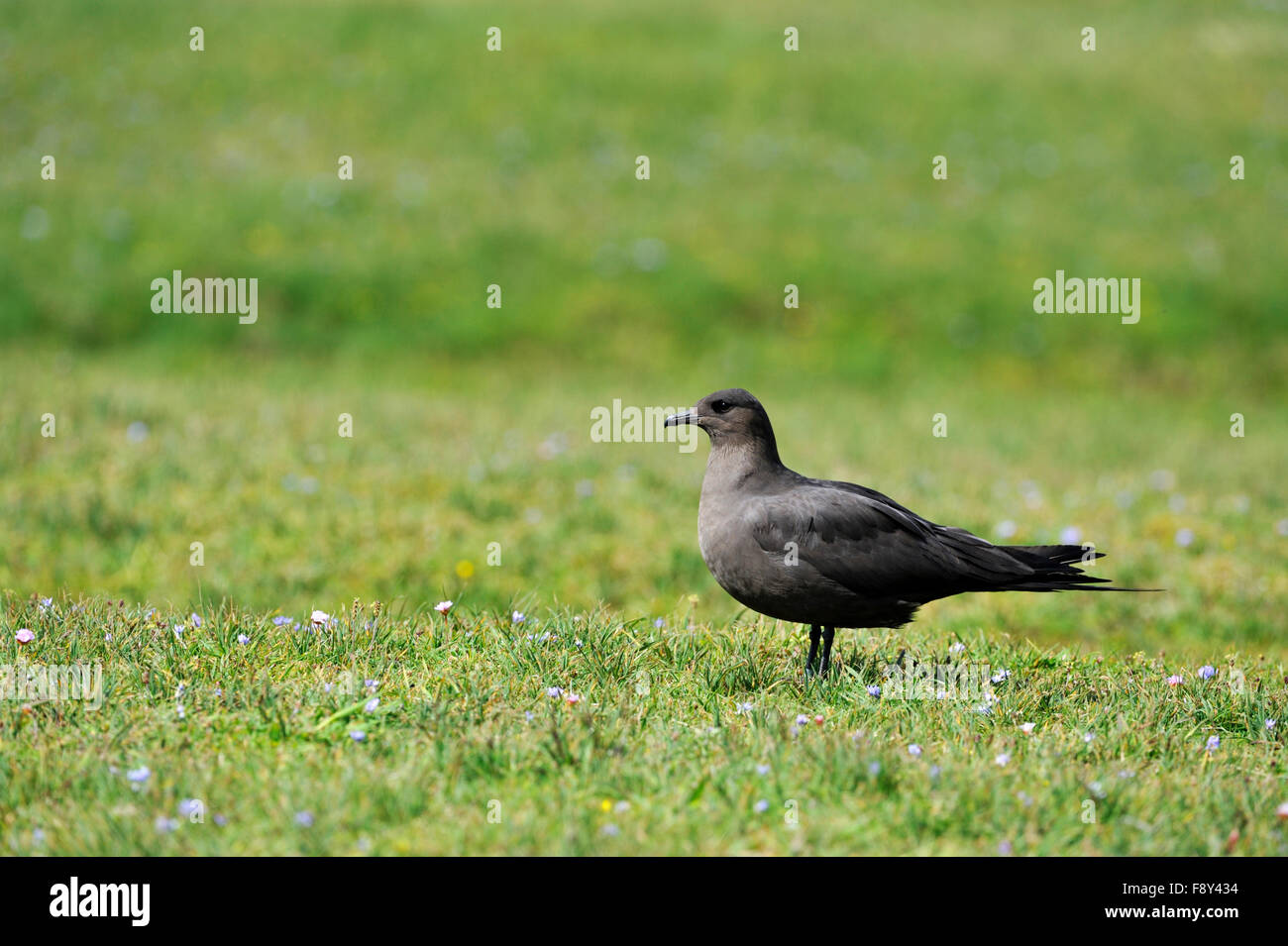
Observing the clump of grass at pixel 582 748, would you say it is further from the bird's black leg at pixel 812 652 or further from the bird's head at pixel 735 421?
the bird's head at pixel 735 421

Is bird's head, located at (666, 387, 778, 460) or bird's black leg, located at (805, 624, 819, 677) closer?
bird's black leg, located at (805, 624, 819, 677)

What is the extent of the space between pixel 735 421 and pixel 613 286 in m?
11.5

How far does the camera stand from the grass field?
4.14 meters

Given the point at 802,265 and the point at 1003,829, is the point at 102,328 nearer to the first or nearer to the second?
the point at 802,265

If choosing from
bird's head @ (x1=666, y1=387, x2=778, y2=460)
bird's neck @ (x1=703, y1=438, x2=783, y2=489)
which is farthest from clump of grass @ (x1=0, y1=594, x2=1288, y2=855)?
bird's head @ (x1=666, y1=387, x2=778, y2=460)

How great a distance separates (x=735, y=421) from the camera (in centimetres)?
566

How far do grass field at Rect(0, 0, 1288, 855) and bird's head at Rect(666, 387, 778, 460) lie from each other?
37.3 inches

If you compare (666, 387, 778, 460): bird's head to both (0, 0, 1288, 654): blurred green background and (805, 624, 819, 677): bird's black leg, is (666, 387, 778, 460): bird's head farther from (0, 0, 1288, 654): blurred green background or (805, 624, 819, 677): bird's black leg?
(0, 0, 1288, 654): blurred green background

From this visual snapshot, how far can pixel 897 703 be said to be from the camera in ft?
16.3

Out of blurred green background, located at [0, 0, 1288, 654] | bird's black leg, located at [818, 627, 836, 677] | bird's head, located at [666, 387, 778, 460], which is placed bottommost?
bird's black leg, located at [818, 627, 836, 677]
